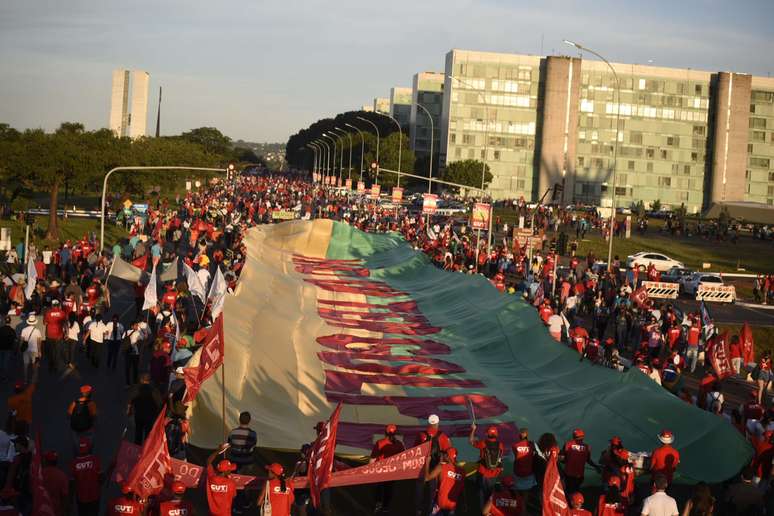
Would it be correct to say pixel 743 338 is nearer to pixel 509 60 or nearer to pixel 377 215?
pixel 377 215

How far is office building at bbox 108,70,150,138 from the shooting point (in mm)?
123375

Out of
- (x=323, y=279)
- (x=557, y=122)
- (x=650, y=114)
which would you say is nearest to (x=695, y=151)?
(x=650, y=114)

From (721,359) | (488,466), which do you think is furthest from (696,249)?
(488,466)

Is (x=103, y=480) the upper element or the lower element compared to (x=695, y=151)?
lower

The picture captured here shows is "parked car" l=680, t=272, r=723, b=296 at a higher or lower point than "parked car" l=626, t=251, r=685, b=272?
lower

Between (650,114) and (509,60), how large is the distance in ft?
60.2

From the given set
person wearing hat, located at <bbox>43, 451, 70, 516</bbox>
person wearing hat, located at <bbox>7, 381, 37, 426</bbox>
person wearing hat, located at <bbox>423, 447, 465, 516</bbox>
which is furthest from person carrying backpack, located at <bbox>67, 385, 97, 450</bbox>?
person wearing hat, located at <bbox>423, 447, 465, 516</bbox>

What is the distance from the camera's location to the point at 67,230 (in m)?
58.8

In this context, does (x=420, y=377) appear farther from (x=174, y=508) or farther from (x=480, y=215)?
(x=480, y=215)

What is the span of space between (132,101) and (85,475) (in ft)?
391

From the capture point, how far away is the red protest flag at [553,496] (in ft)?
35.6

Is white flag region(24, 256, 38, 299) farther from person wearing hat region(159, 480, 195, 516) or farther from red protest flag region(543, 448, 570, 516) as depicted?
red protest flag region(543, 448, 570, 516)

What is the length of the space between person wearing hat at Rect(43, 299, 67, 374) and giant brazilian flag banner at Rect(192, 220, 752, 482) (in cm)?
348

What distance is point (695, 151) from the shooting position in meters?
119
